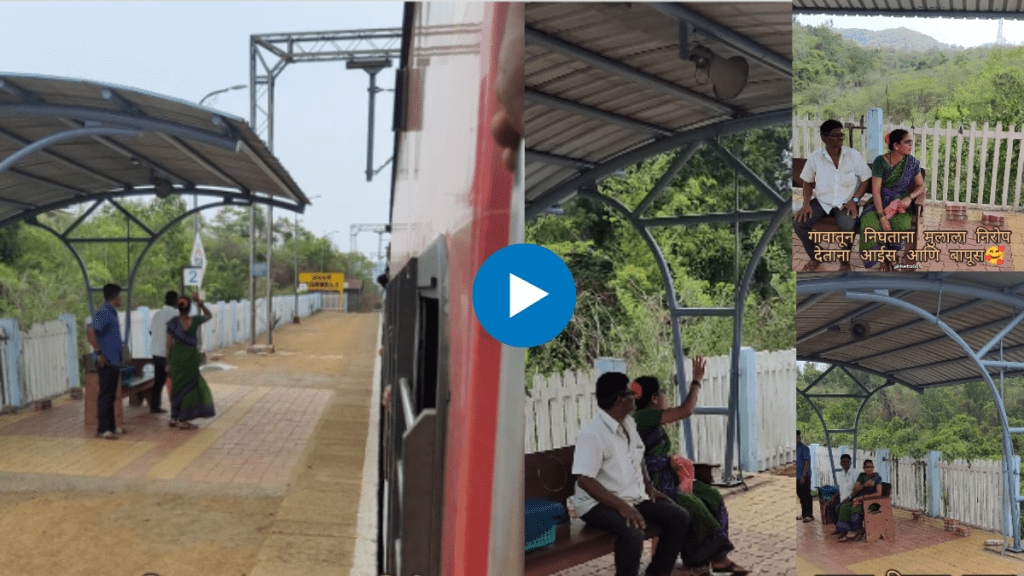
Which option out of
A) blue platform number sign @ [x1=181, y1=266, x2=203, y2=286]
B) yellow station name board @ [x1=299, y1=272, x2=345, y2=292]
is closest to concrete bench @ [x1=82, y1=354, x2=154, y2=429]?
blue platform number sign @ [x1=181, y1=266, x2=203, y2=286]

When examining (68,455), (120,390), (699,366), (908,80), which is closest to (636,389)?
(699,366)

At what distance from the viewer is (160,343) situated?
11109mm

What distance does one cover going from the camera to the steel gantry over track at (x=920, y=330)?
3.12 metres

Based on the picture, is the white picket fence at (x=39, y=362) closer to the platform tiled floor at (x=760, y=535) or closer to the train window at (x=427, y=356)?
the train window at (x=427, y=356)

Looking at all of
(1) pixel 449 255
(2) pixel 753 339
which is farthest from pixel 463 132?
(2) pixel 753 339

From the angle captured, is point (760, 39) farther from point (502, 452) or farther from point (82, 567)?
point (82, 567)

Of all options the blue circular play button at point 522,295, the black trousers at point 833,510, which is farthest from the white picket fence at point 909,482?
the blue circular play button at point 522,295

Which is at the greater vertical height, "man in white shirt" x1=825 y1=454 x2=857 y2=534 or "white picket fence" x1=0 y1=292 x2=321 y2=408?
"man in white shirt" x1=825 y1=454 x2=857 y2=534

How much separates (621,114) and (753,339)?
49cm

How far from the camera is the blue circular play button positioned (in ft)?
4.57

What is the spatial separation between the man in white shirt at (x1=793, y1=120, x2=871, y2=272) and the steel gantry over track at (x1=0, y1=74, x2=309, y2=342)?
17.4ft

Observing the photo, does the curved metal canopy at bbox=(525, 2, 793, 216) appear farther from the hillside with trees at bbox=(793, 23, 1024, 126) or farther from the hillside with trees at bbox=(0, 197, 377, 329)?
the hillside with trees at bbox=(0, 197, 377, 329)

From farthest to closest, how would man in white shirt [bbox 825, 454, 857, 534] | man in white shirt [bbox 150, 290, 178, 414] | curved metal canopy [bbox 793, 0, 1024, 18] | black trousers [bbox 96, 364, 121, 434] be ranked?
man in white shirt [bbox 150, 290, 178, 414]
black trousers [bbox 96, 364, 121, 434]
curved metal canopy [bbox 793, 0, 1024, 18]
man in white shirt [bbox 825, 454, 857, 534]

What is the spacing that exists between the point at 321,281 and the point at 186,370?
45353 mm
